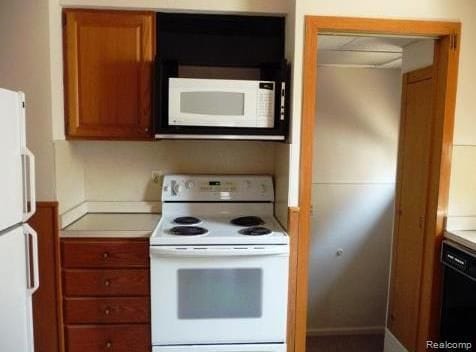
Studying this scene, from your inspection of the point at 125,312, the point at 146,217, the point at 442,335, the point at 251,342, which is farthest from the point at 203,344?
the point at 442,335

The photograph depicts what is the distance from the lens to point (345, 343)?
315cm

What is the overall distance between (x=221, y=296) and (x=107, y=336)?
66cm

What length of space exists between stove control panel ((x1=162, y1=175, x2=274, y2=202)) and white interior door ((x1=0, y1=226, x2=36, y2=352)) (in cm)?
100

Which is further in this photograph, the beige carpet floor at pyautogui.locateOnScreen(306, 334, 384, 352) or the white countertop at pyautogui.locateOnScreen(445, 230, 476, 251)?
the beige carpet floor at pyautogui.locateOnScreen(306, 334, 384, 352)

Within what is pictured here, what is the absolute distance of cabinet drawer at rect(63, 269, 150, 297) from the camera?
204cm

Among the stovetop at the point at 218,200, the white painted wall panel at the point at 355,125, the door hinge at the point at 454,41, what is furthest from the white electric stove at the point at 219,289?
the white painted wall panel at the point at 355,125

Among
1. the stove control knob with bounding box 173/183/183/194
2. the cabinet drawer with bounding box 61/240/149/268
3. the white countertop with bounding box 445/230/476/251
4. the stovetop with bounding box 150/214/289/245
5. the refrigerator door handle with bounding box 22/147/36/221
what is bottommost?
the cabinet drawer with bounding box 61/240/149/268

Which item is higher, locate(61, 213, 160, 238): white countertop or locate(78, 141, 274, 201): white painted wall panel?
locate(78, 141, 274, 201): white painted wall panel

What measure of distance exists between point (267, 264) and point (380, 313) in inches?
75.8

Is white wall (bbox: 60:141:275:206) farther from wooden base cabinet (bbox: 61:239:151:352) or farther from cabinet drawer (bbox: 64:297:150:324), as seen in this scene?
cabinet drawer (bbox: 64:297:150:324)

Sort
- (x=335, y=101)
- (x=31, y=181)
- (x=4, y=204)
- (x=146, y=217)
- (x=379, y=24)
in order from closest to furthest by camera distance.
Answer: (x=4, y=204) → (x=31, y=181) → (x=379, y=24) → (x=146, y=217) → (x=335, y=101)

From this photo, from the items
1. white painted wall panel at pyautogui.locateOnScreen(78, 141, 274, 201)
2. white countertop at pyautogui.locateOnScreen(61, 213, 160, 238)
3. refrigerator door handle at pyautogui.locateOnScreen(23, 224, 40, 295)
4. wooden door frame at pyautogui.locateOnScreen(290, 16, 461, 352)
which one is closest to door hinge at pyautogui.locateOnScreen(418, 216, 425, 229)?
wooden door frame at pyautogui.locateOnScreen(290, 16, 461, 352)

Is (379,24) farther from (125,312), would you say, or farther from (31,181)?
(125,312)

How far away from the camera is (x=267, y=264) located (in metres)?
2.02
